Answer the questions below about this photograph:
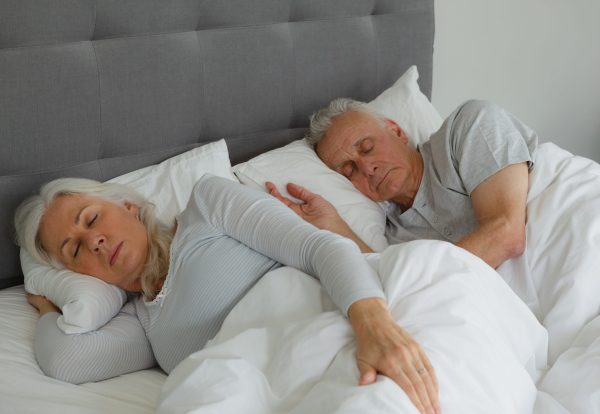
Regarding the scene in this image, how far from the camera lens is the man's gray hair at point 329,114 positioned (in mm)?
2275

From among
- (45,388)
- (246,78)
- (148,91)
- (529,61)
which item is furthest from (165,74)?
(529,61)

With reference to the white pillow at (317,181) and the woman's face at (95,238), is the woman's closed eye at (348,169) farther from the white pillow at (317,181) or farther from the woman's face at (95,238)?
the woman's face at (95,238)

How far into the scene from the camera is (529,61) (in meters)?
3.14

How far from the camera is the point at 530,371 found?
1.60 m

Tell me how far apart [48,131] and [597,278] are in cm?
134

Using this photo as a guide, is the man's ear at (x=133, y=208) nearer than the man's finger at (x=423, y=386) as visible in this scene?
No

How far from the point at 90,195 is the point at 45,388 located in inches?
18.1

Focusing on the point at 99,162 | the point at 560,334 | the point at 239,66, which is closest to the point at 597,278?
the point at 560,334

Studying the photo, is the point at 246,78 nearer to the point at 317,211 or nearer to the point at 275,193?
the point at 275,193

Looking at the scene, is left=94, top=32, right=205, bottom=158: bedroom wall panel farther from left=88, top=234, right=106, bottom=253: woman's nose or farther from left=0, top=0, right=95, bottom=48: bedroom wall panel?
left=88, top=234, right=106, bottom=253: woman's nose

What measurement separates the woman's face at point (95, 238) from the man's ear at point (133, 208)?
3 centimetres

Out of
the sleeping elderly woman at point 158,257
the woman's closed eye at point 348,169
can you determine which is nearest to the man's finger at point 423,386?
the sleeping elderly woman at point 158,257

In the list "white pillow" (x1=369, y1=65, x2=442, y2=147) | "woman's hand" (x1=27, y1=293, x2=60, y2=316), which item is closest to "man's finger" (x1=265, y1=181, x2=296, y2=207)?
"white pillow" (x1=369, y1=65, x2=442, y2=147)

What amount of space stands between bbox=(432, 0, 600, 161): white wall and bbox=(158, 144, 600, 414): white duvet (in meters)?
1.26
